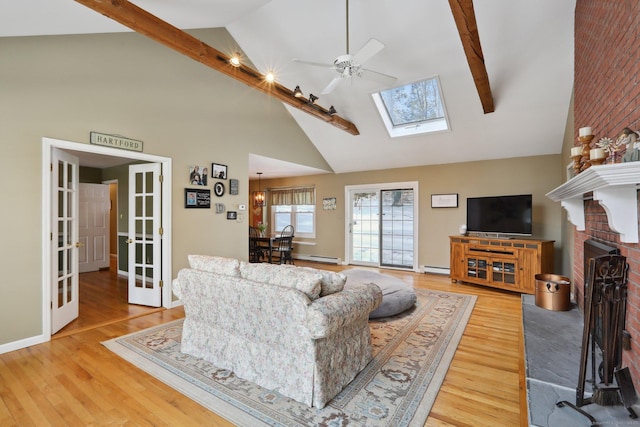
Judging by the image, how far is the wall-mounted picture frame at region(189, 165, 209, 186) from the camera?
424cm

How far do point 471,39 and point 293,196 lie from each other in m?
5.95

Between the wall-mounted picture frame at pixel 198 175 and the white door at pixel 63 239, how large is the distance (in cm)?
129

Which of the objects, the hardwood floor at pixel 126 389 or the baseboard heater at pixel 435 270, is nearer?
the hardwood floor at pixel 126 389

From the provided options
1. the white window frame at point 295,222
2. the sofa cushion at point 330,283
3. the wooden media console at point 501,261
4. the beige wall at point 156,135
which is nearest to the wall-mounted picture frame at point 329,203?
the white window frame at point 295,222

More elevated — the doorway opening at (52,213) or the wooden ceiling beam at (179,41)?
the wooden ceiling beam at (179,41)

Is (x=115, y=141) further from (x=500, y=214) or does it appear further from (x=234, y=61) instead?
(x=500, y=214)

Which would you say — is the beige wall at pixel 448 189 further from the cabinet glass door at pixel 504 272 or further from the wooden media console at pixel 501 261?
the cabinet glass door at pixel 504 272

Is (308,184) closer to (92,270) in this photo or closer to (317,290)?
(92,270)

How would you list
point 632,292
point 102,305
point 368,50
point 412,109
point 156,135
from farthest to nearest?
1. point 412,109
2. point 102,305
3. point 156,135
4. point 368,50
5. point 632,292

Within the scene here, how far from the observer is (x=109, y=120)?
3.42 meters

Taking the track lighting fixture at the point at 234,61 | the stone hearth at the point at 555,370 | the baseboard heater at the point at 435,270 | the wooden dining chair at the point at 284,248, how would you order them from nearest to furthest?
the stone hearth at the point at 555,370
the track lighting fixture at the point at 234,61
the baseboard heater at the point at 435,270
the wooden dining chair at the point at 284,248

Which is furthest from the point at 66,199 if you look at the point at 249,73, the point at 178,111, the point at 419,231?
the point at 419,231

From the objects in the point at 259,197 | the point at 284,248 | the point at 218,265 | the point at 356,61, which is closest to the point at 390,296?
the point at 218,265

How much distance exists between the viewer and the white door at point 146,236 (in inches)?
159
